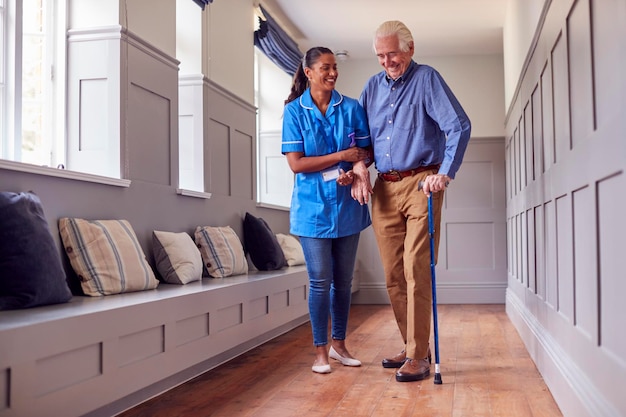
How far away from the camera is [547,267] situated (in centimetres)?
318

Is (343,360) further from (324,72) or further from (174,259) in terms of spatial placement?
(324,72)

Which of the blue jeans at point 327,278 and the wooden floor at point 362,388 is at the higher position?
the blue jeans at point 327,278

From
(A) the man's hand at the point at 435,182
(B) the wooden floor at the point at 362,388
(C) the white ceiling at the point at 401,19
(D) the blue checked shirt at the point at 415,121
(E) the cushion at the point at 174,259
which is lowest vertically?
(B) the wooden floor at the point at 362,388

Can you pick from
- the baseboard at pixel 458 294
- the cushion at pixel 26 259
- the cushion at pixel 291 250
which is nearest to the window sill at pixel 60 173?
the cushion at pixel 26 259

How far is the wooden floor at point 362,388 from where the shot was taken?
2.54 meters

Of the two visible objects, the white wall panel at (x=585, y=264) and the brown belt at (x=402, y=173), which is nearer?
the white wall panel at (x=585, y=264)

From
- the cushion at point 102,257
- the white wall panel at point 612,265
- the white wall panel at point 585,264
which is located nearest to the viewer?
the white wall panel at point 612,265

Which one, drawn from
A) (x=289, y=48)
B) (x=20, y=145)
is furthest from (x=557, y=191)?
(x=289, y=48)

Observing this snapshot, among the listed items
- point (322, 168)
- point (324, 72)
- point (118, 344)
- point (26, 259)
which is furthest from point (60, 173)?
point (324, 72)

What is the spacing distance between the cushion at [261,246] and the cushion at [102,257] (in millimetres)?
1778

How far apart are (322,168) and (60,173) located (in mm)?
1103

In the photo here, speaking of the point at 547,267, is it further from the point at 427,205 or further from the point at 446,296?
the point at 446,296

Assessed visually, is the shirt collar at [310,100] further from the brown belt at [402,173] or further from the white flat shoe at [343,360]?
the white flat shoe at [343,360]

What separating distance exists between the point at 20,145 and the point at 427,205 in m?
1.72
